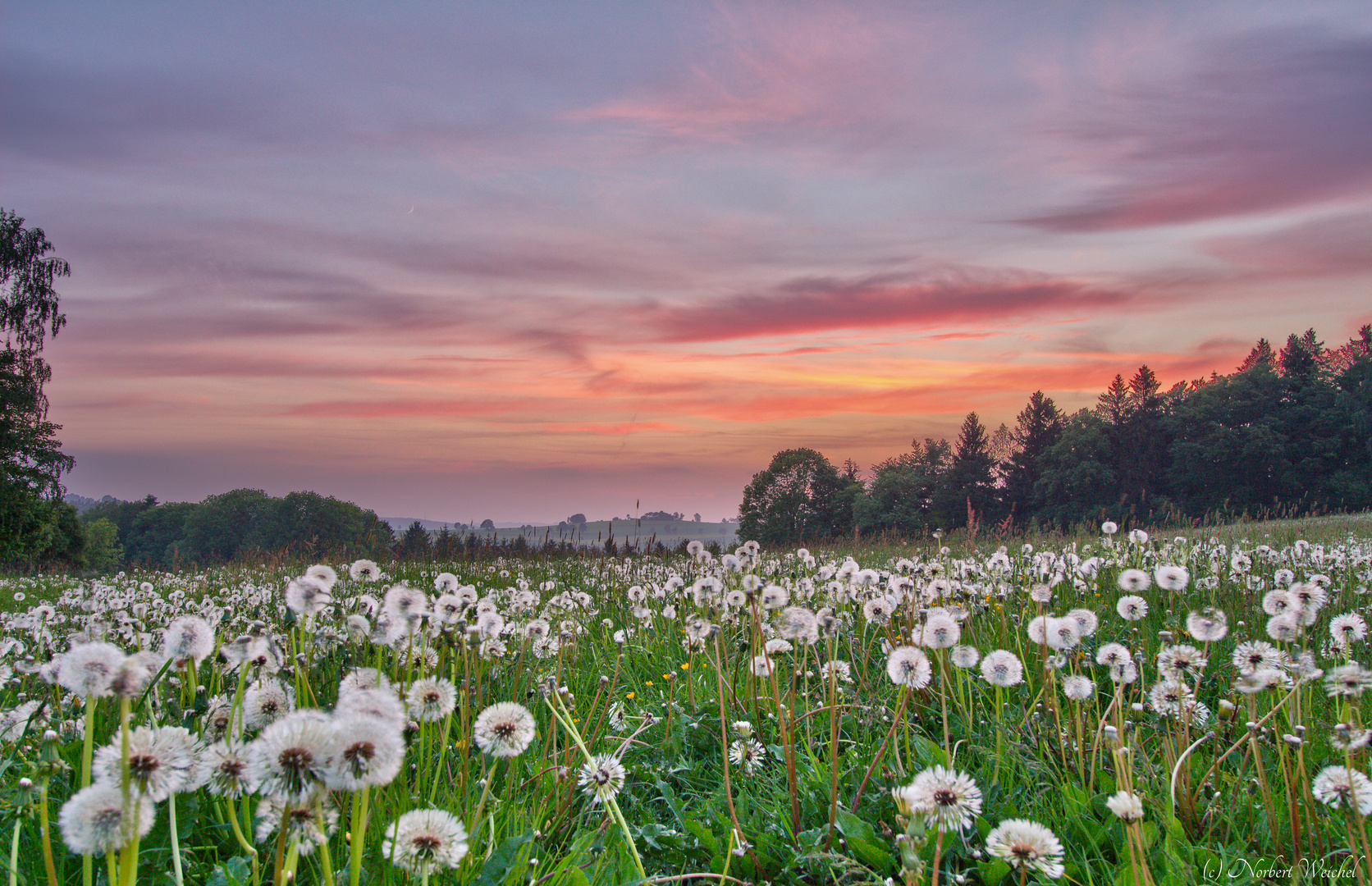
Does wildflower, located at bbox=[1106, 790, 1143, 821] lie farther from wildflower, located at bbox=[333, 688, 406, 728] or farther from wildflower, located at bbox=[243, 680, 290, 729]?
wildflower, located at bbox=[243, 680, 290, 729]

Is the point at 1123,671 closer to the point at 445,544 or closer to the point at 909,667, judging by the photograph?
the point at 909,667

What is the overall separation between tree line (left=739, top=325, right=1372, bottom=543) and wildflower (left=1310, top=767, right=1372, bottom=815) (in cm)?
4636

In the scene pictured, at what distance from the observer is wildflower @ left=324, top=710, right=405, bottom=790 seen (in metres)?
1.23

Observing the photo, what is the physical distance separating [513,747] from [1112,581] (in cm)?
650

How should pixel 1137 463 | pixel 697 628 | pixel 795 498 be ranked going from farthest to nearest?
pixel 795 498, pixel 1137 463, pixel 697 628

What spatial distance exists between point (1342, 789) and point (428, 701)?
279cm

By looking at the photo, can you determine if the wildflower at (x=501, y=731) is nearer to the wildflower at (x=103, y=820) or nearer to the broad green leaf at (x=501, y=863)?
the broad green leaf at (x=501, y=863)

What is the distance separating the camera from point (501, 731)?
6.86 feet

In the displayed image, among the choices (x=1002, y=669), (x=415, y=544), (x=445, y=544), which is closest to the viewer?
(x=1002, y=669)

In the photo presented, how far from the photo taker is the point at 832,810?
2541mm

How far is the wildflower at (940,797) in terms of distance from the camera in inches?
75.9

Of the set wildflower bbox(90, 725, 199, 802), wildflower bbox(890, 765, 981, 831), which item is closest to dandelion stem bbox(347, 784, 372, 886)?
wildflower bbox(90, 725, 199, 802)

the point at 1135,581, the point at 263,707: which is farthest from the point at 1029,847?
the point at 1135,581

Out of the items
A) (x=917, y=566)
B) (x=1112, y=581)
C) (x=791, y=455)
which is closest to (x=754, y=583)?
(x=917, y=566)
